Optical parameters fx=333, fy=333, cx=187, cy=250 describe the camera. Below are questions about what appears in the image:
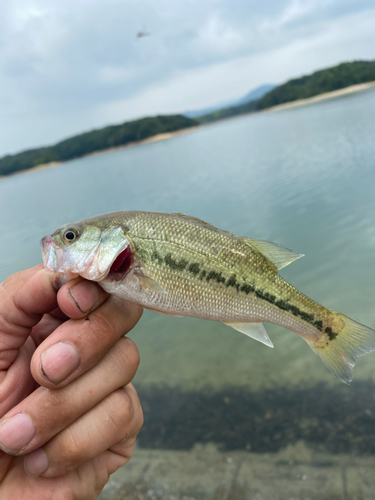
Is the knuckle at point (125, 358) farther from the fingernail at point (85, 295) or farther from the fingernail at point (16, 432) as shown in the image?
the fingernail at point (16, 432)

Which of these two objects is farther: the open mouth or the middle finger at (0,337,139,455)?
the open mouth

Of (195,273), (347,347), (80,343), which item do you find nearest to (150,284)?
(195,273)

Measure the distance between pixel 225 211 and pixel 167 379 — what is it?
1150 cm

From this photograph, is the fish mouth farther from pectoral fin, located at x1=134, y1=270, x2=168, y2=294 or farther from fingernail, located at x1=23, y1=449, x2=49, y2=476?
fingernail, located at x1=23, y1=449, x2=49, y2=476

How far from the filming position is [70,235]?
2.47 m

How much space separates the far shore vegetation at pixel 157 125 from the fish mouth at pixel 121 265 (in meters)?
86.7

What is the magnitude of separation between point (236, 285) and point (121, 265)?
90 centimetres

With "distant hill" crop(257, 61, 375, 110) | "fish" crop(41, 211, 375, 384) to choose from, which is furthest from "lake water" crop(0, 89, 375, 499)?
"distant hill" crop(257, 61, 375, 110)

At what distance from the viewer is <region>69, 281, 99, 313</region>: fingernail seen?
2.29 metres

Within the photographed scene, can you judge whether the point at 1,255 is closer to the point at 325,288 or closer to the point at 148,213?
the point at 325,288

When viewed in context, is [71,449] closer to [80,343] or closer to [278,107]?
[80,343]

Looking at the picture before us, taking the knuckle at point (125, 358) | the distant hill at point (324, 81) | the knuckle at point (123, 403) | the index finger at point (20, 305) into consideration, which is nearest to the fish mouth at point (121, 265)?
the index finger at point (20, 305)

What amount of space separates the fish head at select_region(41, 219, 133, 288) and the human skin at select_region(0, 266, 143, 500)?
0.09 meters

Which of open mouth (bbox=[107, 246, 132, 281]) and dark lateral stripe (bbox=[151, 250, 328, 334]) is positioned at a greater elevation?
open mouth (bbox=[107, 246, 132, 281])
